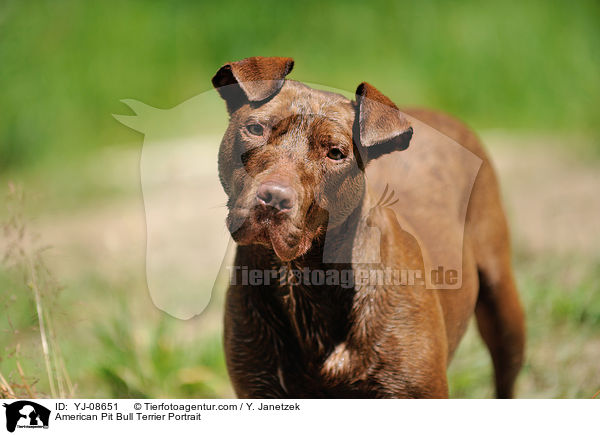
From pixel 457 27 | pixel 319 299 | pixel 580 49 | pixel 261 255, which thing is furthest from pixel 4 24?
pixel 580 49

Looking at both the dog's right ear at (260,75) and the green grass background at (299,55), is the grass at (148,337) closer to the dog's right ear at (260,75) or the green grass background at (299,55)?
the green grass background at (299,55)

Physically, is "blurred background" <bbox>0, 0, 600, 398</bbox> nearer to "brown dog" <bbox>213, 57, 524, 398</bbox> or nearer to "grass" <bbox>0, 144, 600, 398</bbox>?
"grass" <bbox>0, 144, 600, 398</bbox>

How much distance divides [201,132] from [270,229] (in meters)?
0.90

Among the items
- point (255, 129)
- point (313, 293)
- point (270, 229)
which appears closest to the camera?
point (270, 229)

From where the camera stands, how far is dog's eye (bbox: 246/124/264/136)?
7.23 feet

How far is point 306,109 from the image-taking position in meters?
2.21

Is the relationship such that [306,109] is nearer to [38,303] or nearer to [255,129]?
[255,129]

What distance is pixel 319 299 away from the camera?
252cm

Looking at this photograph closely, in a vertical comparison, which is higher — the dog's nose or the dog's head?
the dog's head

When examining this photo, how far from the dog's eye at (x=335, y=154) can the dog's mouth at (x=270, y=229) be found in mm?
179
